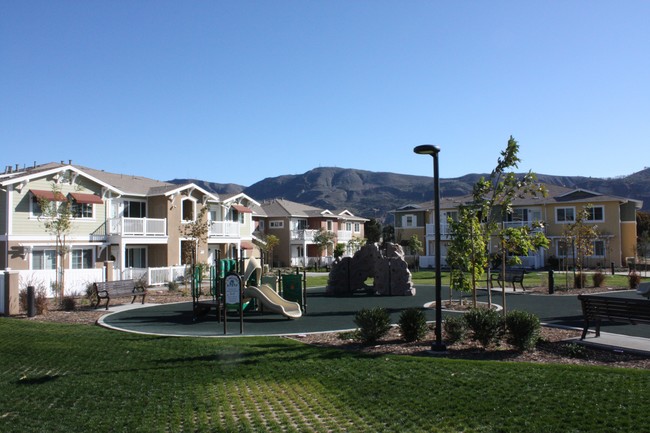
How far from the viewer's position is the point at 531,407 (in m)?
7.14

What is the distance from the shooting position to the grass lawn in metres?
6.88

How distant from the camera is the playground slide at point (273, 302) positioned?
60.1 ft

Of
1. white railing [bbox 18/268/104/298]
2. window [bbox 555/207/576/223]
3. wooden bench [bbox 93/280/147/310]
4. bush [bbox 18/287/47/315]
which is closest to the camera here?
bush [bbox 18/287/47/315]

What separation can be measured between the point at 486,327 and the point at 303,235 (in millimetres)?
→ 46689

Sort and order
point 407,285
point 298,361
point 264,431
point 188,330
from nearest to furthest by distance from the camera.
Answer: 1. point 264,431
2. point 298,361
3. point 188,330
4. point 407,285

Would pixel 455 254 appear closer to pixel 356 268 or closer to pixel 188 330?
pixel 188 330

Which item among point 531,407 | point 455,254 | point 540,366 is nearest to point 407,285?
point 455,254

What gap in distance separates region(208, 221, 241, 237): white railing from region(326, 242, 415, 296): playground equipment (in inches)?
551

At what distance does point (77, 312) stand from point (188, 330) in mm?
6277

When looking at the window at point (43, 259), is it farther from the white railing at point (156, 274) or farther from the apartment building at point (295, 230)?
the apartment building at point (295, 230)

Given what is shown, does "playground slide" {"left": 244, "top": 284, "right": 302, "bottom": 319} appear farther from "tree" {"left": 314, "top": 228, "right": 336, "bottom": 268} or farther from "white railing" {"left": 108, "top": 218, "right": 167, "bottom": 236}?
"tree" {"left": 314, "top": 228, "right": 336, "bottom": 268}

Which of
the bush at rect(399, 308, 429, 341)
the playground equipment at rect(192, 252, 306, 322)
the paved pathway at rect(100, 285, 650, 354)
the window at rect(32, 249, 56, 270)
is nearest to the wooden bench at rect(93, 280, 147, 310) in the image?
the paved pathway at rect(100, 285, 650, 354)

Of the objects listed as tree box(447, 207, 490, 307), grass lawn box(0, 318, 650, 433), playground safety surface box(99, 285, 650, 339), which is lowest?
playground safety surface box(99, 285, 650, 339)

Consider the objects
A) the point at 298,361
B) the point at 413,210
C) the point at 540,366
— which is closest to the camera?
the point at 540,366
